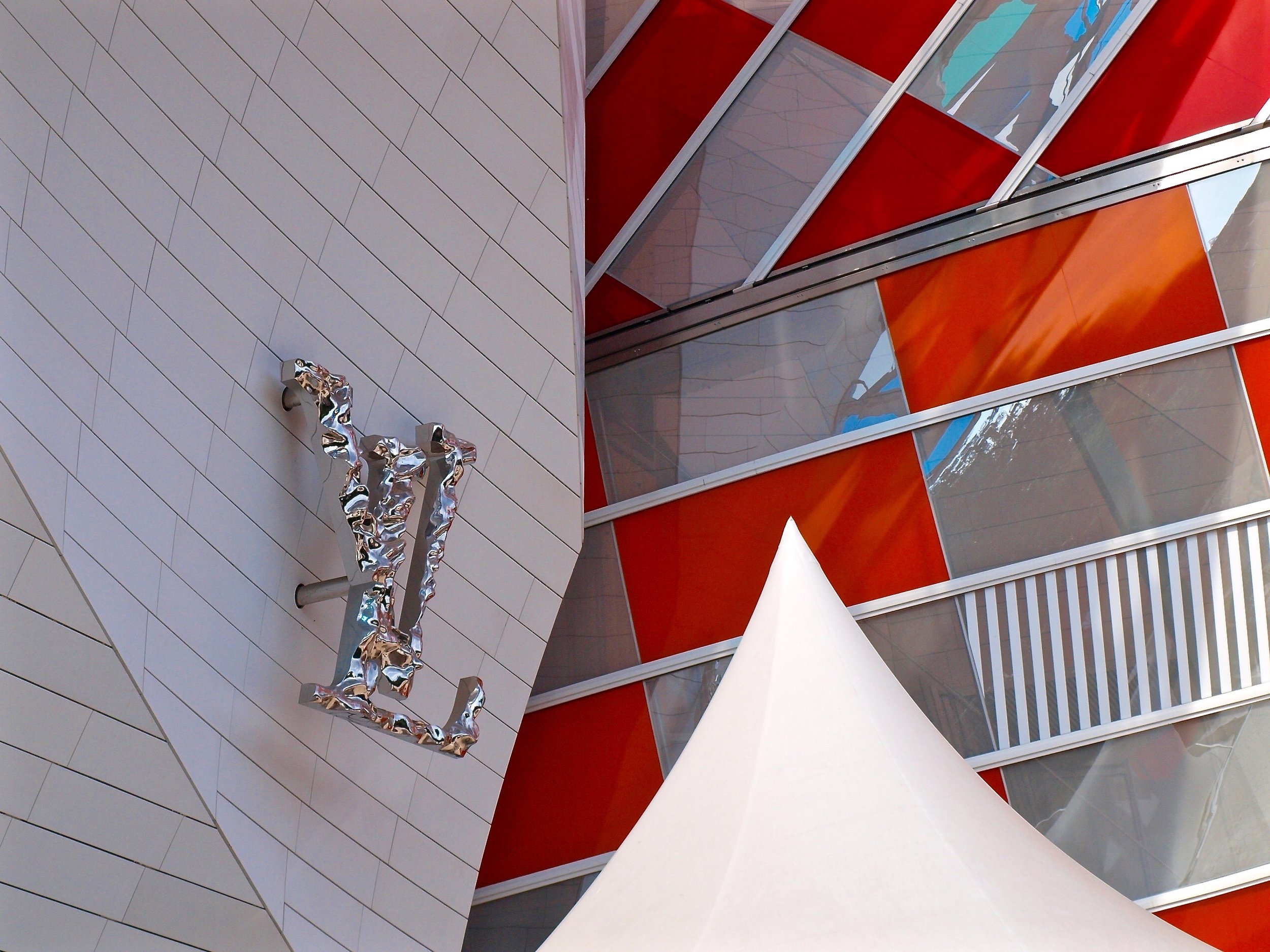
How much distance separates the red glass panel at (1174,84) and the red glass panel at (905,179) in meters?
0.23

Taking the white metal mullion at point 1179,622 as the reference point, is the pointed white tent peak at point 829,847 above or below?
below

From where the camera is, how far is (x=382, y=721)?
2.34 metres

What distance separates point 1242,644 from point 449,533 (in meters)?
2.56

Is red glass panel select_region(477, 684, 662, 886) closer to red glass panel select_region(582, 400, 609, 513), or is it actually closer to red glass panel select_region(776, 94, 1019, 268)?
red glass panel select_region(582, 400, 609, 513)

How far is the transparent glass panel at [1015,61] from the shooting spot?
377 centimetres

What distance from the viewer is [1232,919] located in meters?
3.36

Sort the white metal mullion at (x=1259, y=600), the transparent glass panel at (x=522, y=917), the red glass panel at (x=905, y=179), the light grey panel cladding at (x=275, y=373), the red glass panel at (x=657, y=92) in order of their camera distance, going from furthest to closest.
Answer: the red glass panel at (x=657, y=92) < the red glass panel at (x=905, y=179) < the transparent glass panel at (x=522, y=917) < the white metal mullion at (x=1259, y=600) < the light grey panel cladding at (x=275, y=373)

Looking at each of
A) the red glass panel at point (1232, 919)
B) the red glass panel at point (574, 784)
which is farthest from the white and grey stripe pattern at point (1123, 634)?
the red glass panel at point (574, 784)

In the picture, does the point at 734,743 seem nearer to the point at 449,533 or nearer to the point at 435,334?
the point at 449,533

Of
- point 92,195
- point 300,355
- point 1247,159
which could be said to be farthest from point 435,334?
point 1247,159

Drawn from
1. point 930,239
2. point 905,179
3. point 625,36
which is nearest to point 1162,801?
point 930,239

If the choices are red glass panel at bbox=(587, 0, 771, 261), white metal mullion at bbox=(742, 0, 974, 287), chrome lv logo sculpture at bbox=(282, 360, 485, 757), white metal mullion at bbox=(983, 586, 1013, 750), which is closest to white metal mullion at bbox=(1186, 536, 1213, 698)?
white metal mullion at bbox=(983, 586, 1013, 750)

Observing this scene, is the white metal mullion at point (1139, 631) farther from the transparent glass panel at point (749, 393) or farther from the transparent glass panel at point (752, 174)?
the transparent glass panel at point (752, 174)

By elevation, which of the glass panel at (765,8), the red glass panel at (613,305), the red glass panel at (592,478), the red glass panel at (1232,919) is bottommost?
the red glass panel at (1232,919)
